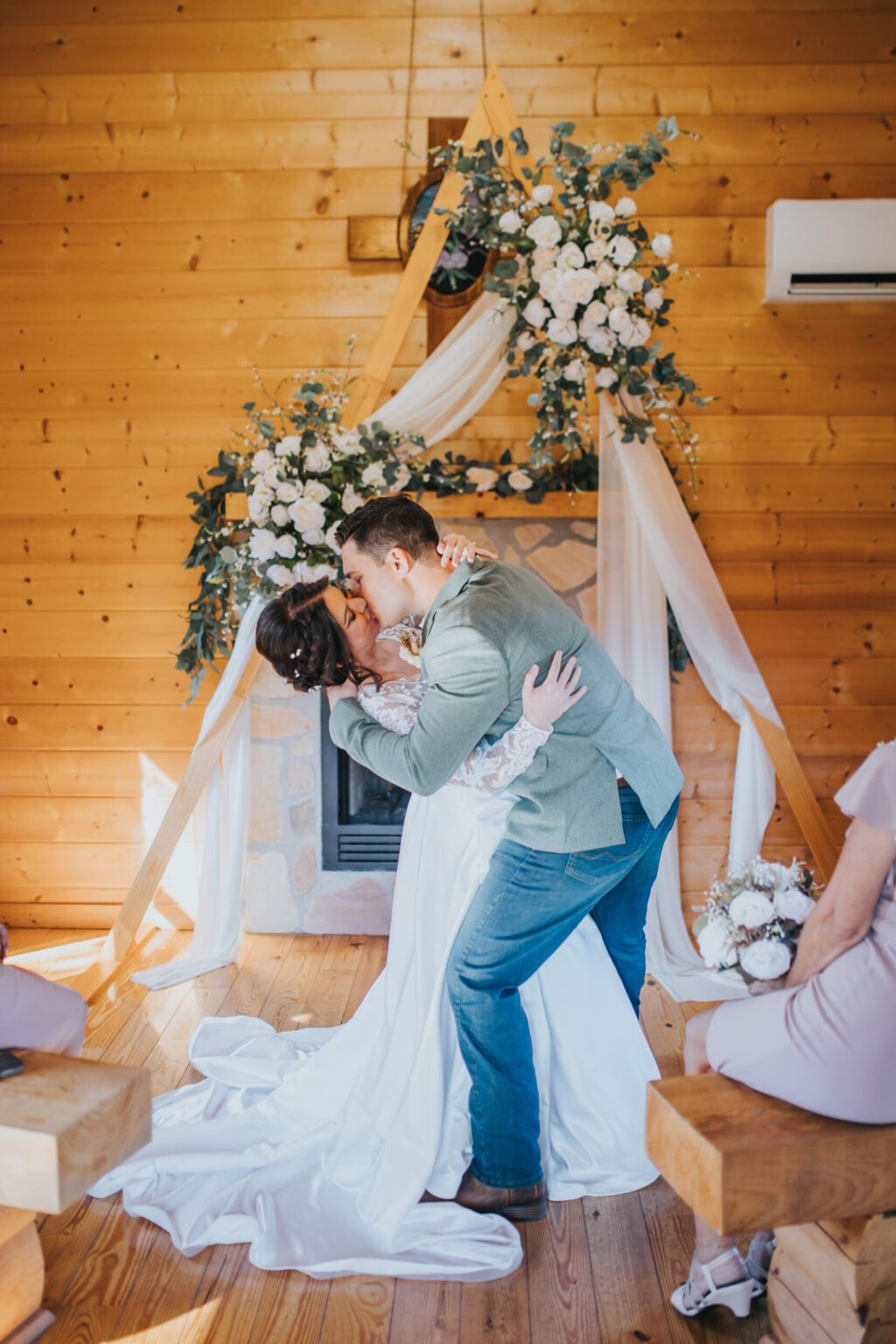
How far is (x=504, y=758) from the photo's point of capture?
1.80 meters

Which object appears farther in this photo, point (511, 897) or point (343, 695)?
point (343, 695)

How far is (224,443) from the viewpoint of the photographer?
11.1ft

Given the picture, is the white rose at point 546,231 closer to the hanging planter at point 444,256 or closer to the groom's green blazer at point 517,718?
the hanging planter at point 444,256

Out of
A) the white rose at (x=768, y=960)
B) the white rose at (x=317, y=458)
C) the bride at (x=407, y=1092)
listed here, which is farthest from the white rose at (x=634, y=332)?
the white rose at (x=768, y=960)

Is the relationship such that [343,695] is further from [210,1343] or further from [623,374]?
[623,374]

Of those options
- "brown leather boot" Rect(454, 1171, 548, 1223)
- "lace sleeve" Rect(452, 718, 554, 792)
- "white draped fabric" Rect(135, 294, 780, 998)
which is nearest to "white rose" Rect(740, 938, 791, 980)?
"lace sleeve" Rect(452, 718, 554, 792)

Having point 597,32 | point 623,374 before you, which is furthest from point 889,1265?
point 597,32

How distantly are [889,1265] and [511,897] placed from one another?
2.64 ft

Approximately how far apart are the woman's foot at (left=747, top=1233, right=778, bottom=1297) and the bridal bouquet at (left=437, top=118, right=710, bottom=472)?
2.01 m

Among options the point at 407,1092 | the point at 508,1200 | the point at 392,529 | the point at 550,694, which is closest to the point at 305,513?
the point at 392,529

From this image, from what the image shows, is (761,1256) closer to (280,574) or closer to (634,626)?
(634,626)

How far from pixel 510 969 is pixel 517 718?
1.59 feet

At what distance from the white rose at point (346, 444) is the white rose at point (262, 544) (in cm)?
32

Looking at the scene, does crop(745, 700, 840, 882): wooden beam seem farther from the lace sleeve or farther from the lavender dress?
the lavender dress
